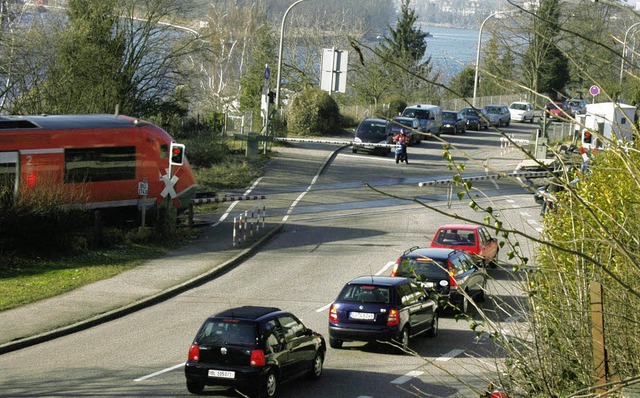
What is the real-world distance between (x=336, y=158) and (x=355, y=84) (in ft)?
90.0

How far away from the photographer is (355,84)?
77.8 metres

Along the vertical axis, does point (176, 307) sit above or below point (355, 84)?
below

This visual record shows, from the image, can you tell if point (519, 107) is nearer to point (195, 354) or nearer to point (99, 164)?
point (99, 164)

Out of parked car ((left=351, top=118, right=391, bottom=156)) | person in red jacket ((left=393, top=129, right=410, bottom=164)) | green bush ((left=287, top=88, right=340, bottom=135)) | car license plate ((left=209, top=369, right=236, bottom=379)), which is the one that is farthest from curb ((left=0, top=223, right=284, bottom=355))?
green bush ((left=287, top=88, right=340, bottom=135))

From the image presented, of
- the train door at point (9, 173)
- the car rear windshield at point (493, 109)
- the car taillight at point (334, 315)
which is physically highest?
the car rear windshield at point (493, 109)

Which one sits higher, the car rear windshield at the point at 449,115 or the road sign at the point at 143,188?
the car rear windshield at the point at 449,115

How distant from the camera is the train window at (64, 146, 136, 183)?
93.5ft

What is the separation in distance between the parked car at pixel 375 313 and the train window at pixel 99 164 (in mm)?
11496

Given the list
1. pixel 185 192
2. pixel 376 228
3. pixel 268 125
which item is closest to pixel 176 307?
pixel 185 192

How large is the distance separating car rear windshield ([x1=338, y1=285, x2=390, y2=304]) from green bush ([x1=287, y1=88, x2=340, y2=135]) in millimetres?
40292

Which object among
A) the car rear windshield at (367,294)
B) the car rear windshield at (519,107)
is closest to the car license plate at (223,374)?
the car rear windshield at (367,294)

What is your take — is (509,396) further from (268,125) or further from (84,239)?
(268,125)

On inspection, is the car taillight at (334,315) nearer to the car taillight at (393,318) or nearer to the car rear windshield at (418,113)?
the car taillight at (393,318)

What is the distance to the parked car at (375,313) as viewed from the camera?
63.8 ft
